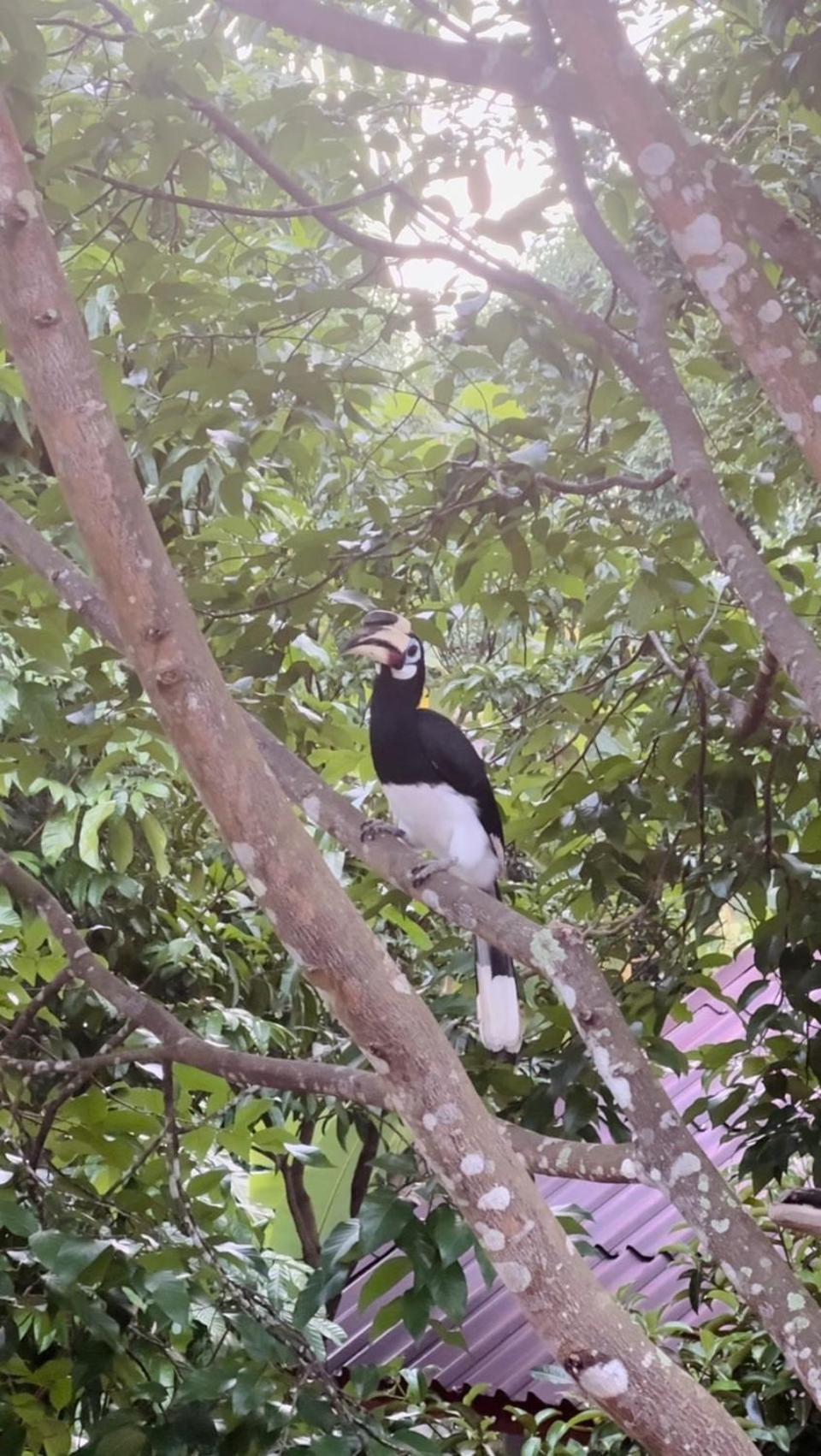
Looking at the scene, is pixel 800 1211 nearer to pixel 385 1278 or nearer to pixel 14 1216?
pixel 385 1278

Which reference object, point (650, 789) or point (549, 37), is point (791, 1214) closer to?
point (650, 789)

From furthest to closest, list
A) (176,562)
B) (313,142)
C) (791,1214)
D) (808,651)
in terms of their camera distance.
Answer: (176,562) → (313,142) → (791,1214) → (808,651)

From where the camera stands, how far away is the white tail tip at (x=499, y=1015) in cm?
178

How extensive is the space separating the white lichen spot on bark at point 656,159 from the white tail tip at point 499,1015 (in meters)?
1.12

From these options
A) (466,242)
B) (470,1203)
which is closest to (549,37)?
(466,242)

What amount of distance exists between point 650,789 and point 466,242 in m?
0.76

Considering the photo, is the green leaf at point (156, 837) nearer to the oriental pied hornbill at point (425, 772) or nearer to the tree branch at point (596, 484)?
the oriental pied hornbill at point (425, 772)

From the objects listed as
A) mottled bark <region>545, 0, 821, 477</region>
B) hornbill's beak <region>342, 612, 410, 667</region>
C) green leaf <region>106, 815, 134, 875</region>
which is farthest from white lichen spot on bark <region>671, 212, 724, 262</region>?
green leaf <region>106, 815, 134, 875</region>

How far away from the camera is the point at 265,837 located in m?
0.85

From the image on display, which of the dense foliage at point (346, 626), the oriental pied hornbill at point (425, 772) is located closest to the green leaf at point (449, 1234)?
the dense foliage at point (346, 626)


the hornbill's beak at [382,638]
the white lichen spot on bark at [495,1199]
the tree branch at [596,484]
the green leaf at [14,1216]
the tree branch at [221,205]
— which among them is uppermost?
the tree branch at [221,205]

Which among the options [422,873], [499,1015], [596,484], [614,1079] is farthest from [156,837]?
[614,1079]

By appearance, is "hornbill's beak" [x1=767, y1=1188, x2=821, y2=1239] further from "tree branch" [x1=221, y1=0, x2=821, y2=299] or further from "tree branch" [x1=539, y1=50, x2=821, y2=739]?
"tree branch" [x1=221, y1=0, x2=821, y2=299]

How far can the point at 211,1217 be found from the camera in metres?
1.48
